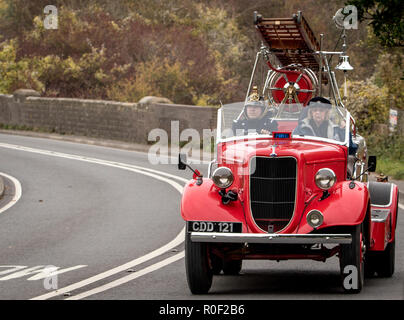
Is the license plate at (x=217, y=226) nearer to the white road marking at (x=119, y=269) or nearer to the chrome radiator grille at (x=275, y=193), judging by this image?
the chrome radiator grille at (x=275, y=193)

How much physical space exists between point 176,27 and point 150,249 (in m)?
36.9

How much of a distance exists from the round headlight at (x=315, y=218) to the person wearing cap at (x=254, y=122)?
1.75 metres

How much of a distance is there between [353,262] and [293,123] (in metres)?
2.64

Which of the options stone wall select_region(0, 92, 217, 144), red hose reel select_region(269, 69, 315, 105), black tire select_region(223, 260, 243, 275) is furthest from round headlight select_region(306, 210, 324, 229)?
stone wall select_region(0, 92, 217, 144)

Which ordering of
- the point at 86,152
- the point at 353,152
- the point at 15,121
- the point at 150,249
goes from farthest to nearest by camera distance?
the point at 15,121 < the point at 86,152 < the point at 150,249 < the point at 353,152

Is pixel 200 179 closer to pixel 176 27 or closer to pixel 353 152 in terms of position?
pixel 353 152

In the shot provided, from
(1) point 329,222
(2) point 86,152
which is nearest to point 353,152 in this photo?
(1) point 329,222

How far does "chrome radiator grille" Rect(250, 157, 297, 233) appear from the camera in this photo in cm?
1006

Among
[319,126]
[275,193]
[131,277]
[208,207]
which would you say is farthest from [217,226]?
[319,126]

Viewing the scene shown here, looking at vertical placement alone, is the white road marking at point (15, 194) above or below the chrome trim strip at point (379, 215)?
below

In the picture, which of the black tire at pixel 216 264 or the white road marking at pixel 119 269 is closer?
the white road marking at pixel 119 269

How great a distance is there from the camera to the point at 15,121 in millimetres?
41656

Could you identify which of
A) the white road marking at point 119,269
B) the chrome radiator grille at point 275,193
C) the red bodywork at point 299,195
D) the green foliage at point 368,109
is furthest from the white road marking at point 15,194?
the green foliage at point 368,109

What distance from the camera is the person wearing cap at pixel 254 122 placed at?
11.4 m
